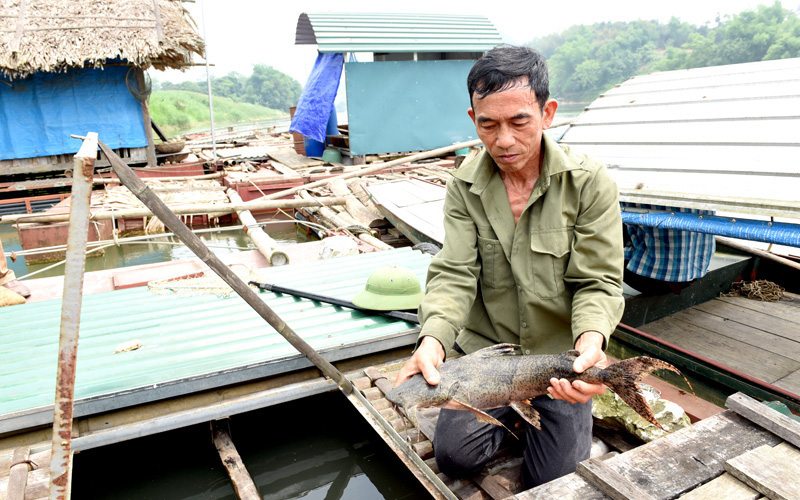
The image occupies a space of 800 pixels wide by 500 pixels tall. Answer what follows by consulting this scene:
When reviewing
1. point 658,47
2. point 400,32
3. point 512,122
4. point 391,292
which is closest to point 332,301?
point 391,292

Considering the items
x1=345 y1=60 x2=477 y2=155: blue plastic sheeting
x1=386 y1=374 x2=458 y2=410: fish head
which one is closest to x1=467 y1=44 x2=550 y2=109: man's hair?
x1=386 y1=374 x2=458 y2=410: fish head

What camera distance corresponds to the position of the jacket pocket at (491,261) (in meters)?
2.71

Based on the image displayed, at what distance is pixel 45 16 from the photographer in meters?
12.6

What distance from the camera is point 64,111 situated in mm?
13758

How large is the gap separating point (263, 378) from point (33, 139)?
44.7ft

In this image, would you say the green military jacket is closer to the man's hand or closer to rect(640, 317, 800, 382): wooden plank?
the man's hand

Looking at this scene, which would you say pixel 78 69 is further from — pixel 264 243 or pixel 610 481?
pixel 610 481

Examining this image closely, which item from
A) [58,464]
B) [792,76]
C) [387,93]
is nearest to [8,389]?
[58,464]

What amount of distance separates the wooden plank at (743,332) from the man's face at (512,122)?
354 centimetres

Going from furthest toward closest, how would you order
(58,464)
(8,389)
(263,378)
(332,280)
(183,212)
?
(183,212) → (332,280) → (263,378) → (8,389) → (58,464)

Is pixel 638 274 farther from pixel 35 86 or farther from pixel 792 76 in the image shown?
pixel 35 86

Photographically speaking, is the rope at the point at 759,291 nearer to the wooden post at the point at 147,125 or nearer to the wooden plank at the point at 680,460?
the wooden plank at the point at 680,460

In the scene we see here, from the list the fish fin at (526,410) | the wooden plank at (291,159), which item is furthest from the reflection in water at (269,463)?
the wooden plank at (291,159)

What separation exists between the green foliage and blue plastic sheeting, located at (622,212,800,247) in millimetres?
27721
